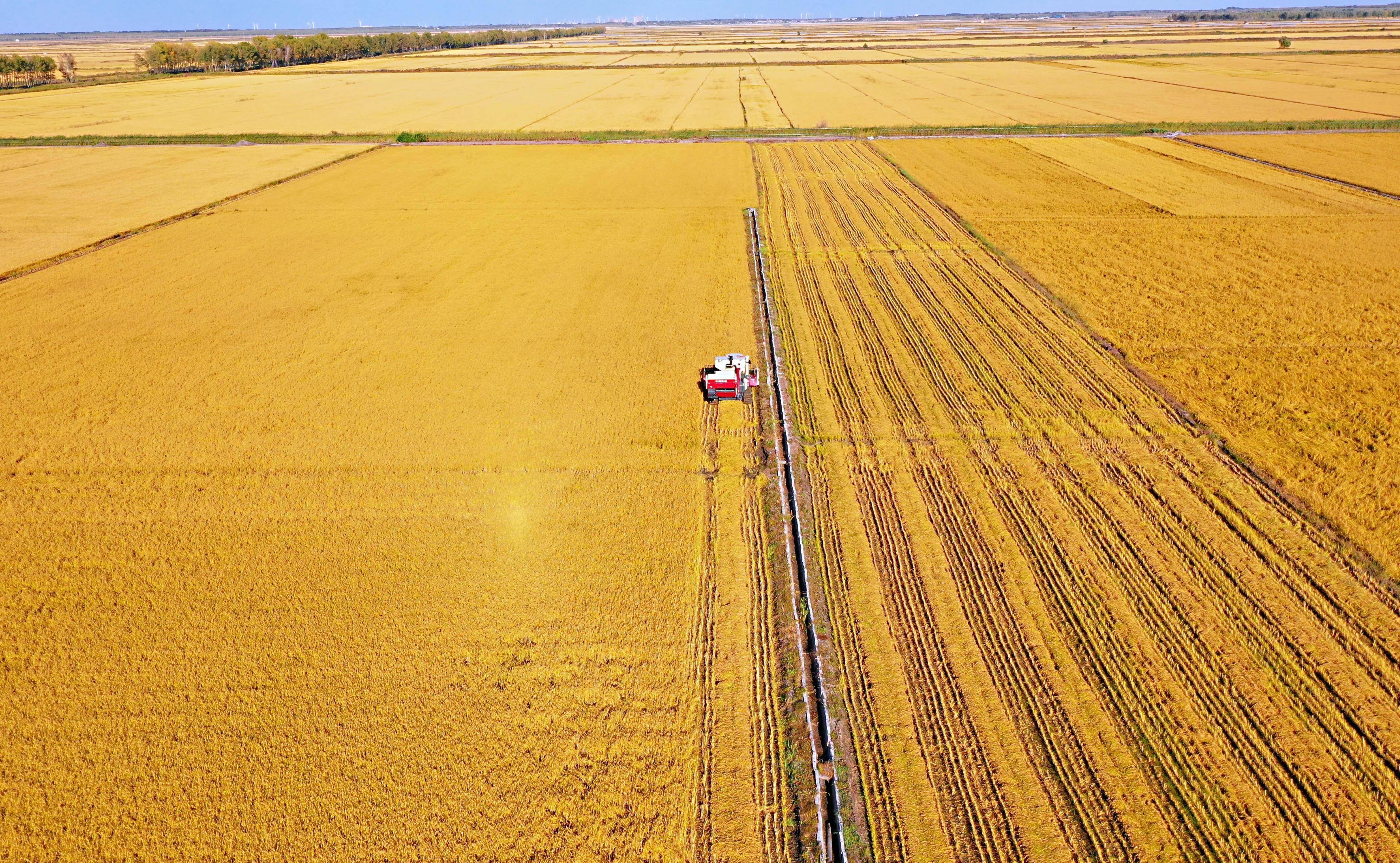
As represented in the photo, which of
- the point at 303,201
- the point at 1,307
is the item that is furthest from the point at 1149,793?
the point at 303,201

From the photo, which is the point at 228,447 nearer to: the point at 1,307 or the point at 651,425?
the point at 651,425

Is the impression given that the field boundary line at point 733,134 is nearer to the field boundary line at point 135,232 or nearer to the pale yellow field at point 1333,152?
the pale yellow field at point 1333,152

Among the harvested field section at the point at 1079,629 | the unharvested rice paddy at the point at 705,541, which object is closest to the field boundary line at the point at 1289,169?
the unharvested rice paddy at the point at 705,541

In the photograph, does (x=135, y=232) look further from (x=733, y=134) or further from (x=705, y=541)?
(x=733, y=134)

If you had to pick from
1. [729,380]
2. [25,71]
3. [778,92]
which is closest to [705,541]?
[729,380]

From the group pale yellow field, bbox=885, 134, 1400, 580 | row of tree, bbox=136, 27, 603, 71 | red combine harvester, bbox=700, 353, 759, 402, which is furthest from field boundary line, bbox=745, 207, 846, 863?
row of tree, bbox=136, 27, 603, 71

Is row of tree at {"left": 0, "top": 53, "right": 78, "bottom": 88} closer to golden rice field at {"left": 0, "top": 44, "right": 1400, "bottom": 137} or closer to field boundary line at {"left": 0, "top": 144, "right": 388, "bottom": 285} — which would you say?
golden rice field at {"left": 0, "top": 44, "right": 1400, "bottom": 137}
